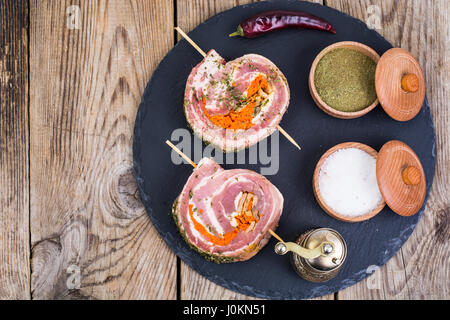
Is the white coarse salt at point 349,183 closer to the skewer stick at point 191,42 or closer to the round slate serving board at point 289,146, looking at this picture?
the round slate serving board at point 289,146

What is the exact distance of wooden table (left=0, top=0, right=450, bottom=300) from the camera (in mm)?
2512

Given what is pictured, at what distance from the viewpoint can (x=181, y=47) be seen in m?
2.53

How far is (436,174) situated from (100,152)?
220 cm

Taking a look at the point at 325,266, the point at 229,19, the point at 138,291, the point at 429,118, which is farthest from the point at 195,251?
the point at 429,118

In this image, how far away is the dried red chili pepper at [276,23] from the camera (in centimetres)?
246

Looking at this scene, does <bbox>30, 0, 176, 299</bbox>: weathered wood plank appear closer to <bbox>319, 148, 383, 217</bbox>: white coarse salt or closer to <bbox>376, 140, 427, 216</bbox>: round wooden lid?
<bbox>319, 148, 383, 217</bbox>: white coarse salt

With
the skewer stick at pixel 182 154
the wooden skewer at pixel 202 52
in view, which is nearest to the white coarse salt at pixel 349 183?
the wooden skewer at pixel 202 52

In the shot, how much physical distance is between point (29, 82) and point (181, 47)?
1.04 meters

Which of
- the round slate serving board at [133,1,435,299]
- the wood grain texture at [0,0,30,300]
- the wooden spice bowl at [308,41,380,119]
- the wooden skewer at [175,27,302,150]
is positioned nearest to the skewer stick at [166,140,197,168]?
the round slate serving board at [133,1,435,299]

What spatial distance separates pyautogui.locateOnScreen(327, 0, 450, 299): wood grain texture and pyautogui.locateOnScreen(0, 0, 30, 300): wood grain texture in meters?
2.07

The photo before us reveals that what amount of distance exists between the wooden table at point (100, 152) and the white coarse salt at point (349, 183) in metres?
0.50

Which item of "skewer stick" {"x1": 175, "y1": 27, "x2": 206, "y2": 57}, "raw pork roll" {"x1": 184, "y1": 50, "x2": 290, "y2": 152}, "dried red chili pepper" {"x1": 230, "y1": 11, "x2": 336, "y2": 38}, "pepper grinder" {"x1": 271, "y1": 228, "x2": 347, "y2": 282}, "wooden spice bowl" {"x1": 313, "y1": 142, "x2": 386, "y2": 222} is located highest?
"dried red chili pepper" {"x1": 230, "y1": 11, "x2": 336, "y2": 38}

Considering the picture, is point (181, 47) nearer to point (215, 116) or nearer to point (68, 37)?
point (215, 116)

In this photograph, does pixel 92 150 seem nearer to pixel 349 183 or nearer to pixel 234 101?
pixel 234 101
